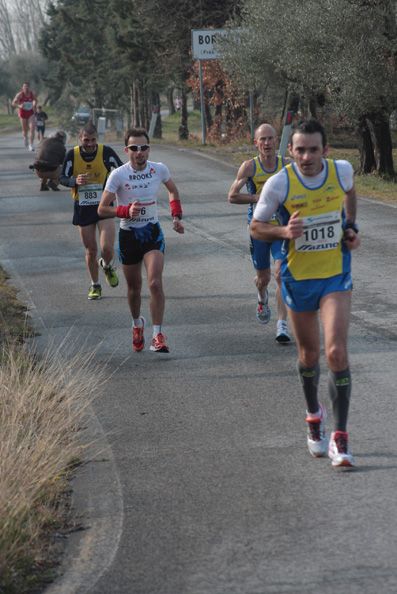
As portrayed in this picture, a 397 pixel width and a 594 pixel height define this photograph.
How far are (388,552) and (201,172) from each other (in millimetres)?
25106

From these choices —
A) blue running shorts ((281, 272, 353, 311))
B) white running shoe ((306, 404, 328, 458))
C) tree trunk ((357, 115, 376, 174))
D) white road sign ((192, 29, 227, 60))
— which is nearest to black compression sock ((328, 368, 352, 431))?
white running shoe ((306, 404, 328, 458))

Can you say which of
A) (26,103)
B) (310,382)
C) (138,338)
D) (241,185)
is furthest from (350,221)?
(26,103)

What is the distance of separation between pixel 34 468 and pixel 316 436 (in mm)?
1838

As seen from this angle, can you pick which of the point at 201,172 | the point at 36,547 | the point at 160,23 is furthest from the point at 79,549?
the point at 160,23

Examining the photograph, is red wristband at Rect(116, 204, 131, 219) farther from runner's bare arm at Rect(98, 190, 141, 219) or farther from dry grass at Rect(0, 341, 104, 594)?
dry grass at Rect(0, 341, 104, 594)

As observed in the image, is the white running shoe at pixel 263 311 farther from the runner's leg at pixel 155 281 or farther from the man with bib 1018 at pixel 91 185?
the man with bib 1018 at pixel 91 185

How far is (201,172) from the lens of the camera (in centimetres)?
3048

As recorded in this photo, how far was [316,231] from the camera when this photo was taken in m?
7.42

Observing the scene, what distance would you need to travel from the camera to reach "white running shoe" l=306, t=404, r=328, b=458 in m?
7.51

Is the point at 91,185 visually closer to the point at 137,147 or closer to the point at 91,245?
the point at 91,245

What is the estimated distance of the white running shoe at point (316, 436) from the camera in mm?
7508

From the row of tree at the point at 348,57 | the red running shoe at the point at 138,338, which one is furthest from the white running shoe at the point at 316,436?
the row of tree at the point at 348,57

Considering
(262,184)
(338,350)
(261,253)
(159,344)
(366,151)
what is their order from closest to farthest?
(338,350) < (159,344) < (262,184) < (261,253) < (366,151)

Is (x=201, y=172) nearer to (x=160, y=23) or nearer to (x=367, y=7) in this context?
(x=367, y=7)
